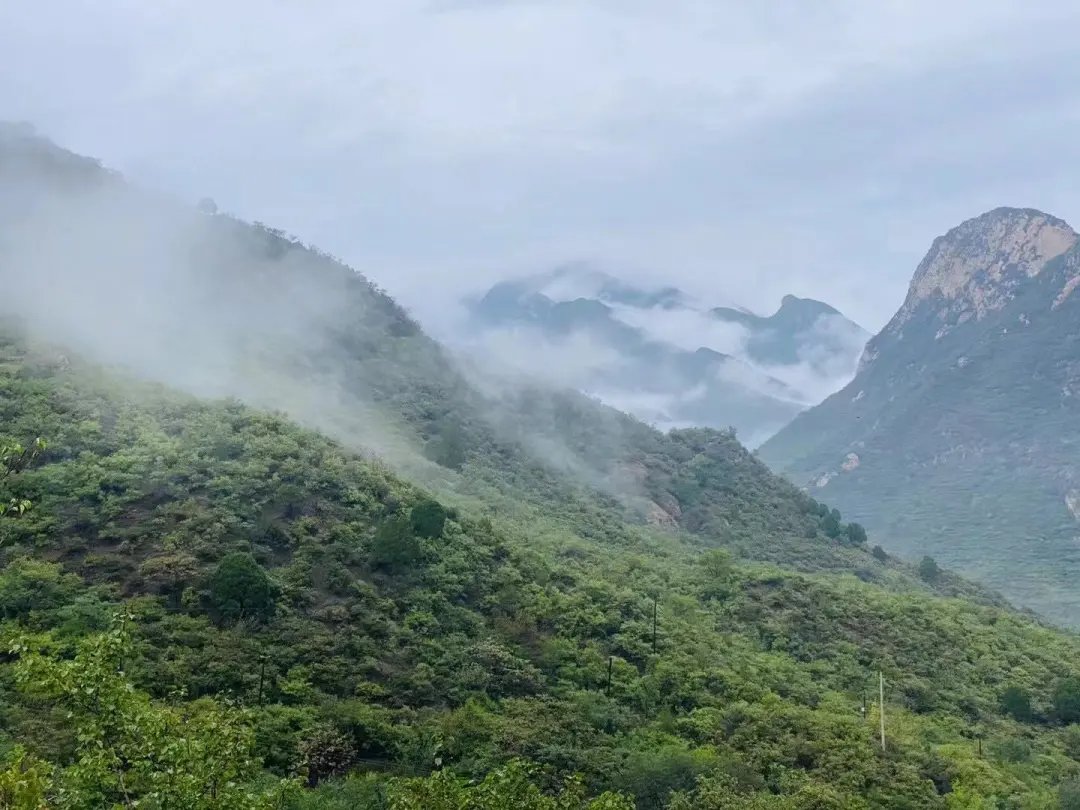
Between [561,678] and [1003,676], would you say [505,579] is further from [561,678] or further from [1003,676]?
[1003,676]

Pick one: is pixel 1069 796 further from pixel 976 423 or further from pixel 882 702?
pixel 976 423

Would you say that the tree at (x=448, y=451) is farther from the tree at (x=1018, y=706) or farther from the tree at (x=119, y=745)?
the tree at (x=119, y=745)

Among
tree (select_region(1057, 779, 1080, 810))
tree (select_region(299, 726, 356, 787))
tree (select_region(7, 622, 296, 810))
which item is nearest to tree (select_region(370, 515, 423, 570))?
tree (select_region(299, 726, 356, 787))

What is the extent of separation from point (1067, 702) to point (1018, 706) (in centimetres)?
207

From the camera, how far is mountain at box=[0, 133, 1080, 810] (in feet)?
58.7

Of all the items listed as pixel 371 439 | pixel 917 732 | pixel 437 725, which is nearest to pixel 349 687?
pixel 437 725

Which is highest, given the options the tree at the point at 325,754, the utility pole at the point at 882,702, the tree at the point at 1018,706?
the tree at the point at 1018,706

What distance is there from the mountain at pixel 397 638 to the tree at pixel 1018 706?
0.38 ft

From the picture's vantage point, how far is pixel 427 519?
41.1 m

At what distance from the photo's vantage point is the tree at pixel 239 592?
32.4m

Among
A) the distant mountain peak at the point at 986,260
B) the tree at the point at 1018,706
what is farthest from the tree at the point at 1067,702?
the distant mountain peak at the point at 986,260

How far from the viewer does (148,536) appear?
117 feet

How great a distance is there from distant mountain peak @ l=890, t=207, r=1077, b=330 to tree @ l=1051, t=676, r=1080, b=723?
143 m

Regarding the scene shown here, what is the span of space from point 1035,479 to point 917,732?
4000 inches
